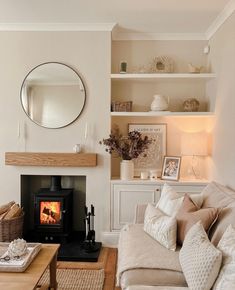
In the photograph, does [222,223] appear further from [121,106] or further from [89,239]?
[121,106]

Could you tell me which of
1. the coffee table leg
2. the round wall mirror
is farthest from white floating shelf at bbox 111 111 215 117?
the coffee table leg

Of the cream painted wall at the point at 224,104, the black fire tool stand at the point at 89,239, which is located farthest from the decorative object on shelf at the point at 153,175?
the black fire tool stand at the point at 89,239

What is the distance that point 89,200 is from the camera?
12.4 feet

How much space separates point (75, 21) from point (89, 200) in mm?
2173

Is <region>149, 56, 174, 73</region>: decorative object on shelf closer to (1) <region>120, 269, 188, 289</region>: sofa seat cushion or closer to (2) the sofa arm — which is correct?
(2) the sofa arm

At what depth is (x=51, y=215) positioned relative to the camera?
12.2 ft

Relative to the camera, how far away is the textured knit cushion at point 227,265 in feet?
5.29

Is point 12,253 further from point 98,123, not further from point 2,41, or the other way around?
point 2,41

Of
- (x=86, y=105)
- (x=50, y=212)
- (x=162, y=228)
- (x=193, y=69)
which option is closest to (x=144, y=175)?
→ (x=86, y=105)

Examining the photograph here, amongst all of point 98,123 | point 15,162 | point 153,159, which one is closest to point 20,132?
point 15,162

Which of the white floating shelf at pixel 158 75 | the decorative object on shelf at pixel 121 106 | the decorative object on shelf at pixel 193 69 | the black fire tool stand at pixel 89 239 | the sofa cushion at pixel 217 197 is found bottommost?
the black fire tool stand at pixel 89 239

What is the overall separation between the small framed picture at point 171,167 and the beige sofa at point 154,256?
3.31ft

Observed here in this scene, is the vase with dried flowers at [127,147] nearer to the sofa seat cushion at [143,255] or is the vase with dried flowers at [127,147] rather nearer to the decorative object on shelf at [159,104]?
the decorative object on shelf at [159,104]

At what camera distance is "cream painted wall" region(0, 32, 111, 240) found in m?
3.72
